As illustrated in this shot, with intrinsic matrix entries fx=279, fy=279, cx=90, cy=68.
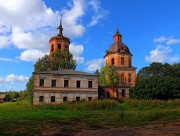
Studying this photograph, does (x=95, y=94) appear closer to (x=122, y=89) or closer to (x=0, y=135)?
(x=122, y=89)

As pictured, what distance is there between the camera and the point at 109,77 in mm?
55281

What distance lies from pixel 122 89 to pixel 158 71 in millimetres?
22676

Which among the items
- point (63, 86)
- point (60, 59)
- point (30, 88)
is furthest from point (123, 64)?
point (30, 88)

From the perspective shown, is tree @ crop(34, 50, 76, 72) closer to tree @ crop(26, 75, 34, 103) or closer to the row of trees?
tree @ crop(26, 75, 34, 103)

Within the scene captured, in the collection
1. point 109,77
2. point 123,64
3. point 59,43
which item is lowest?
point 109,77

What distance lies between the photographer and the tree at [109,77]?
55.1 metres

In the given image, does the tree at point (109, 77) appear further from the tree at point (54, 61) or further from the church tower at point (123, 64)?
the tree at point (54, 61)

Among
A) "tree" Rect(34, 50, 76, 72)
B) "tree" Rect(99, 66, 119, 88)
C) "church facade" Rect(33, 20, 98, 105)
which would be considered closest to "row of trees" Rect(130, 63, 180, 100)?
"tree" Rect(99, 66, 119, 88)

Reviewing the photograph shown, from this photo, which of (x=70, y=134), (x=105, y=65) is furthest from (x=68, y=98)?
(x=70, y=134)

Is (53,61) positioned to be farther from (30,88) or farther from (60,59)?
(30,88)

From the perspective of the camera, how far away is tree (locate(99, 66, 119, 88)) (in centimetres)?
5509

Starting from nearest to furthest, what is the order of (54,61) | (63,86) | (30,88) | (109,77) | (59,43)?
(63,86)
(30,88)
(54,61)
(109,77)
(59,43)

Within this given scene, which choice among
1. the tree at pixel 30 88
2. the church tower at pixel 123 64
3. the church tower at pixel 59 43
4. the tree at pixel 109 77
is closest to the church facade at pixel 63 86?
the tree at pixel 30 88

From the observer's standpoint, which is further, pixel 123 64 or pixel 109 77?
pixel 123 64
